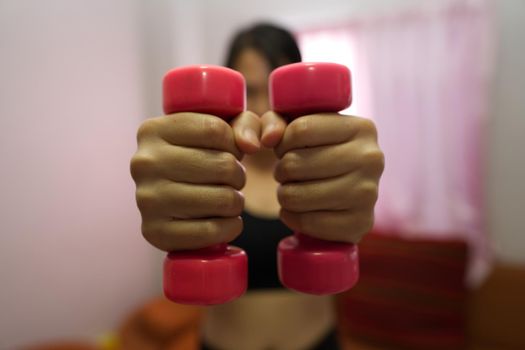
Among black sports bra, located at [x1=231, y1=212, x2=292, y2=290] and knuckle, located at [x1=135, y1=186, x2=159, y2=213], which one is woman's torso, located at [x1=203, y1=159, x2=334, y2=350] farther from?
knuckle, located at [x1=135, y1=186, x2=159, y2=213]

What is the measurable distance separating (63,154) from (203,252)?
74 centimetres

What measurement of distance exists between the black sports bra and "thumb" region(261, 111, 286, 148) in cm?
34

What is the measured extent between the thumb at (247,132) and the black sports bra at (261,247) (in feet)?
1.12

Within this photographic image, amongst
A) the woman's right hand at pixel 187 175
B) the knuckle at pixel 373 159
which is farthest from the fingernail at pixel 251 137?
the knuckle at pixel 373 159

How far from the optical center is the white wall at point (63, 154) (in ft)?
2.53

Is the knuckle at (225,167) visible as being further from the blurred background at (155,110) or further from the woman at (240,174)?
the blurred background at (155,110)

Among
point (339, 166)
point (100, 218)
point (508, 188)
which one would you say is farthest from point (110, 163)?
point (508, 188)

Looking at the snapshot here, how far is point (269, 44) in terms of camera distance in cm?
64

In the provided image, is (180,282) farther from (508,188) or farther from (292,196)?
(508,188)

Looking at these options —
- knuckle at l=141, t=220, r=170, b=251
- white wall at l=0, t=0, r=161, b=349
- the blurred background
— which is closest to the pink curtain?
the blurred background

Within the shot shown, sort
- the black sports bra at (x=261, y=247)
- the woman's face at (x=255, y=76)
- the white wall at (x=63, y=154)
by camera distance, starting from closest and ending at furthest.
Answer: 1. the woman's face at (x=255, y=76)
2. the black sports bra at (x=261, y=247)
3. the white wall at (x=63, y=154)

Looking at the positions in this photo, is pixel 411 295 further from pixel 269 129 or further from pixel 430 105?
pixel 269 129

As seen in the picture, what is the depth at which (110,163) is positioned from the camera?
0.75 metres

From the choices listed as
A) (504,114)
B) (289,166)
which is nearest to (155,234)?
(289,166)
